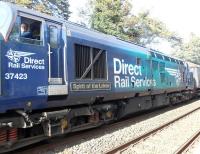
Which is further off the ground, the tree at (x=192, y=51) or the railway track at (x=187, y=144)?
the tree at (x=192, y=51)

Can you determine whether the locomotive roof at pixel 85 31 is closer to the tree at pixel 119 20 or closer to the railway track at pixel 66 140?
the railway track at pixel 66 140

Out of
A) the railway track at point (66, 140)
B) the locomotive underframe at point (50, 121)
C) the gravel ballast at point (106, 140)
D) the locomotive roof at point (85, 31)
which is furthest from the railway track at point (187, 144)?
the locomotive roof at point (85, 31)

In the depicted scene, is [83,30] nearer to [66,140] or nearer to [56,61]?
[56,61]

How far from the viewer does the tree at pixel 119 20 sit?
119ft

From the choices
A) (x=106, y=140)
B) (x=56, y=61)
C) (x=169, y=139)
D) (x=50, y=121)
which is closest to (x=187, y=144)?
(x=169, y=139)

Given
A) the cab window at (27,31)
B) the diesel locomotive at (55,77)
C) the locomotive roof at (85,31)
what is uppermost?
the locomotive roof at (85,31)

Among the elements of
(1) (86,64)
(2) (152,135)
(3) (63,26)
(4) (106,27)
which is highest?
(4) (106,27)

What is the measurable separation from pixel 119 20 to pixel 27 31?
29572mm

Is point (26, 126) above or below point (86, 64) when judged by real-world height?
below

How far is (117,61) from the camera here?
1268 cm

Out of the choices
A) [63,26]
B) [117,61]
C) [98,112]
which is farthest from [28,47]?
[117,61]

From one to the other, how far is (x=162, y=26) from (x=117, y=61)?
41810 mm

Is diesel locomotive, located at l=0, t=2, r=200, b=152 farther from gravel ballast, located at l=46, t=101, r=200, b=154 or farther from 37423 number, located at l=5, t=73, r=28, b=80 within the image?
gravel ballast, located at l=46, t=101, r=200, b=154

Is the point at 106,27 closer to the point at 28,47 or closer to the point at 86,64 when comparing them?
the point at 86,64
